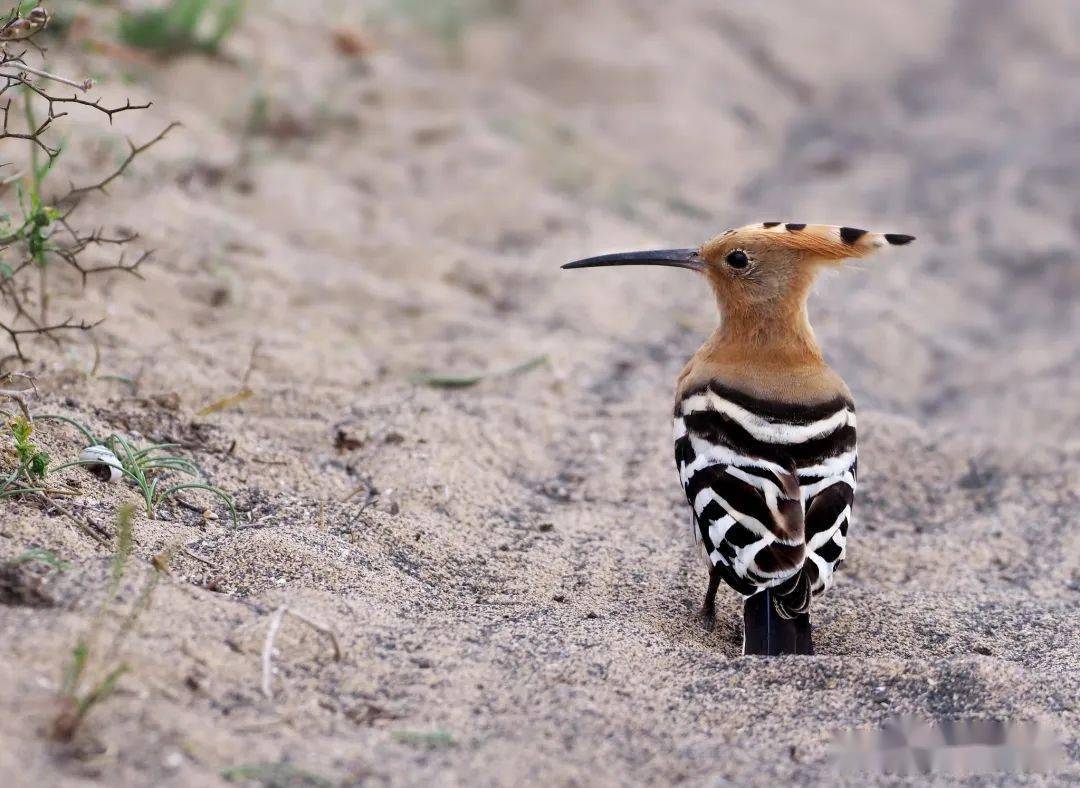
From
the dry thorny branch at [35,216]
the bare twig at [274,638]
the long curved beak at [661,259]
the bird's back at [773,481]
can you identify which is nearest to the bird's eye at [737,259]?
the long curved beak at [661,259]

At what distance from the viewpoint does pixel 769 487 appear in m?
2.91

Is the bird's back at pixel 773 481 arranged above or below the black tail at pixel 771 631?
above

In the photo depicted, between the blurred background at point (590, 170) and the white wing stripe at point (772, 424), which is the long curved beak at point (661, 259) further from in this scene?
the blurred background at point (590, 170)

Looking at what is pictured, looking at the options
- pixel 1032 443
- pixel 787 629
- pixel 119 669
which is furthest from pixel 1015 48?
pixel 119 669

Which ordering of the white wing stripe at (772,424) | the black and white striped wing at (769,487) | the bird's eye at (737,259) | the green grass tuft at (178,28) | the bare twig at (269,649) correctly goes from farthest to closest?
the green grass tuft at (178,28) → the bird's eye at (737,259) → the white wing stripe at (772,424) → the black and white striped wing at (769,487) → the bare twig at (269,649)

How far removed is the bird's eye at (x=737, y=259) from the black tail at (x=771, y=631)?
1101 mm

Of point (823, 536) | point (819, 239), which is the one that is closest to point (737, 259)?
point (819, 239)

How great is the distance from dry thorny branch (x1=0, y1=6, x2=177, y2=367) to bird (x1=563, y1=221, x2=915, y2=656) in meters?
1.49

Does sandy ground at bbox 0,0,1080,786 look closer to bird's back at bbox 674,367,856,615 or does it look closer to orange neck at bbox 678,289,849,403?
bird's back at bbox 674,367,856,615

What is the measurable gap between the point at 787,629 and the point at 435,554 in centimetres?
88

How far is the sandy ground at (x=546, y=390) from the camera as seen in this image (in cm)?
227

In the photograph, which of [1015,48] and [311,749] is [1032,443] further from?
[1015,48]

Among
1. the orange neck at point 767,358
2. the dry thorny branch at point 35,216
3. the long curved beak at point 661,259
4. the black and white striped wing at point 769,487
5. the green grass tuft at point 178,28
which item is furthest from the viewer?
the green grass tuft at point 178,28

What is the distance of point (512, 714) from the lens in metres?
2.30
